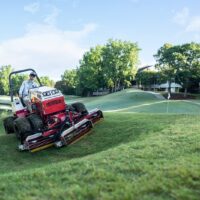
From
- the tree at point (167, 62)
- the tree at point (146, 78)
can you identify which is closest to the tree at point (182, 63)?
the tree at point (167, 62)

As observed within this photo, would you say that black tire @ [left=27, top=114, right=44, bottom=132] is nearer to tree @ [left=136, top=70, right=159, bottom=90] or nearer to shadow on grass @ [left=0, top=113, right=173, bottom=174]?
shadow on grass @ [left=0, top=113, right=173, bottom=174]

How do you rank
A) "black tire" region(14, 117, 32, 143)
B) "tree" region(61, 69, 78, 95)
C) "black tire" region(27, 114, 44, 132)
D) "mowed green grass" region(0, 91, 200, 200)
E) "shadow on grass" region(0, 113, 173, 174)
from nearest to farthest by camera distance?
"mowed green grass" region(0, 91, 200, 200) < "shadow on grass" region(0, 113, 173, 174) < "black tire" region(14, 117, 32, 143) < "black tire" region(27, 114, 44, 132) < "tree" region(61, 69, 78, 95)

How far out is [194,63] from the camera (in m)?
51.8

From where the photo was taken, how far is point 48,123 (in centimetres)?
1153

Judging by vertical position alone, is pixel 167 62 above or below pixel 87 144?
above

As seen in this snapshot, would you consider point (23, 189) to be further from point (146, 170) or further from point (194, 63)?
point (194, 63)

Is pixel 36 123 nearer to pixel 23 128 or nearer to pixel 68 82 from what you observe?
pixel 23 128

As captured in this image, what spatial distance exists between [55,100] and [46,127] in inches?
35.9

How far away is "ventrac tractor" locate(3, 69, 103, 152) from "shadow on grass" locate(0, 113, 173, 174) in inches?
9.4

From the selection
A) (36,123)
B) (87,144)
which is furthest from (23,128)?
(87,144)

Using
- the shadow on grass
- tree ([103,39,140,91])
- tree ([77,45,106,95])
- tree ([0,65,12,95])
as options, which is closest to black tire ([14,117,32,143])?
the shadow on grass

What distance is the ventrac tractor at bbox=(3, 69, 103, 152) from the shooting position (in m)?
10.8

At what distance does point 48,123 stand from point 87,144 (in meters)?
1.41

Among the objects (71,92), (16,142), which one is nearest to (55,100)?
(16,142)
